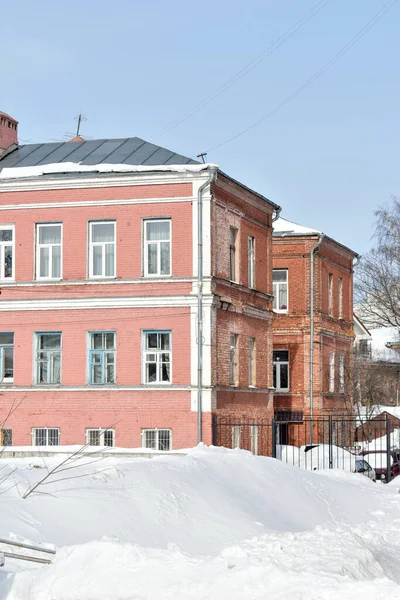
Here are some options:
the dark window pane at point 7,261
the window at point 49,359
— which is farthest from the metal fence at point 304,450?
the dark window pane at point 7,261

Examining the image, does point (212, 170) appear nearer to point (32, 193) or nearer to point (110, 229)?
point (110, 229)

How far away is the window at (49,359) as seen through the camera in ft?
95.8

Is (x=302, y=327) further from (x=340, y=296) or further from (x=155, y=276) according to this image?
(x=155, y=276)

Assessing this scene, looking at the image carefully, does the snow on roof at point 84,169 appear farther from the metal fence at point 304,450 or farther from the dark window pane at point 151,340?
the metal fence at point 304,450

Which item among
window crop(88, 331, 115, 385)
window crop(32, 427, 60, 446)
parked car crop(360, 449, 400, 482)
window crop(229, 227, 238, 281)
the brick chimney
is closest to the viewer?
window crop(88, 331, 115, 385)

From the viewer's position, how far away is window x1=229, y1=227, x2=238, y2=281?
30.3 m

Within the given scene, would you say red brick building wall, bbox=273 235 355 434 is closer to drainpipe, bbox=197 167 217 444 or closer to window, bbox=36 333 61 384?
drainpipe, bbox=197 167 217 444

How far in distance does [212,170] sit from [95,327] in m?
5.57

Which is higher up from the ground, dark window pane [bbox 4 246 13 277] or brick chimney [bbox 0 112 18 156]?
brick chimney [bbox 0 112 18 156]

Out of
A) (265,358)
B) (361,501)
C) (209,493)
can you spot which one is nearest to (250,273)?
(265,358)

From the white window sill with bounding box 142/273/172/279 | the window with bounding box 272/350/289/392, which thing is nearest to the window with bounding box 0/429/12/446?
the white window sill with bounding box 142/273/172/279

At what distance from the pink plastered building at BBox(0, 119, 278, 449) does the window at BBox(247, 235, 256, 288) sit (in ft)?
5.02

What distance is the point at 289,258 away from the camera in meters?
39.7

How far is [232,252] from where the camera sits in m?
30.6
